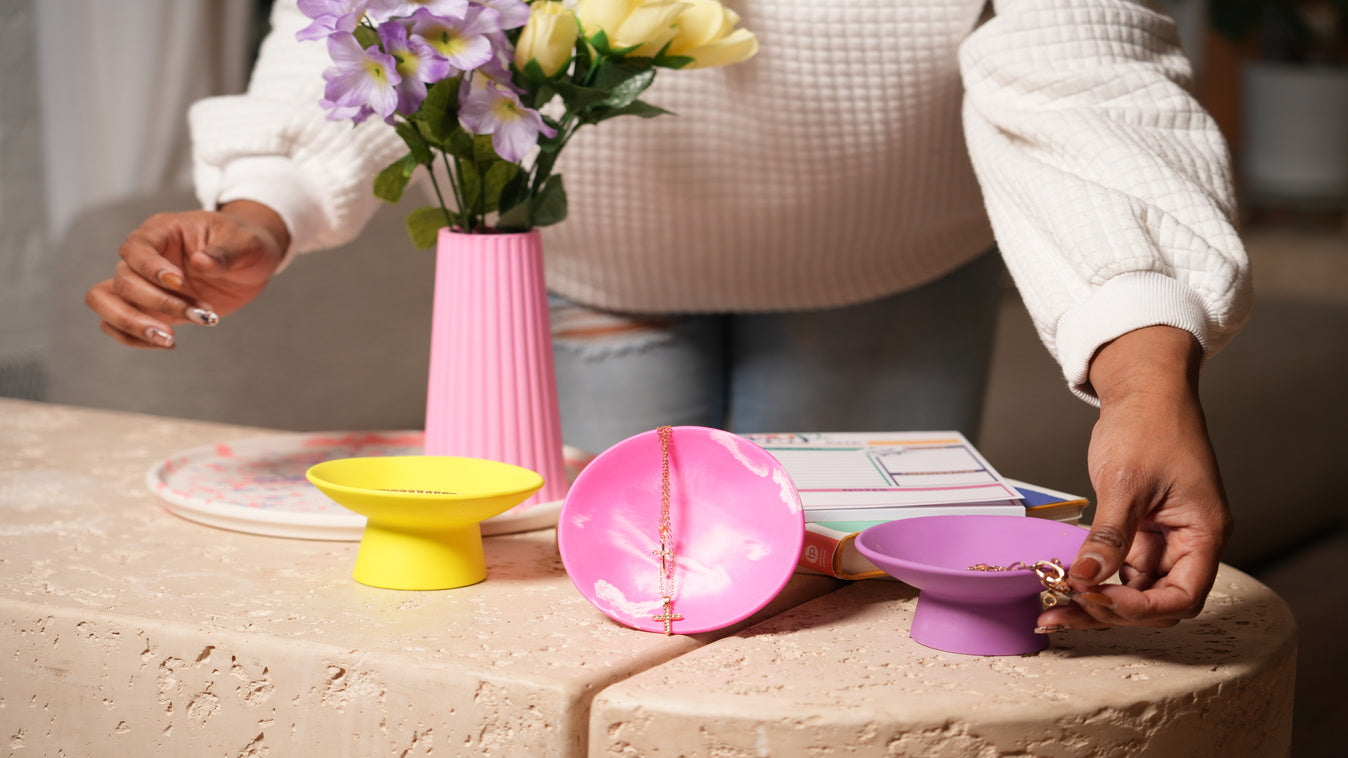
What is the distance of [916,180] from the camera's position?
1.02 meters

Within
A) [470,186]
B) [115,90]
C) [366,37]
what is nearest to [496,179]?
[470,186]

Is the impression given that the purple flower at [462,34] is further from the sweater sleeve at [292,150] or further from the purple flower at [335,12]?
the sweater sleeve at [292,150]

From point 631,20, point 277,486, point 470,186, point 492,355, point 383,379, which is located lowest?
point 383,379

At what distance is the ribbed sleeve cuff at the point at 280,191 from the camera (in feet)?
2.86

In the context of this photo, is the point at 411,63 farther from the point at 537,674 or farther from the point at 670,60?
the point at 537,674

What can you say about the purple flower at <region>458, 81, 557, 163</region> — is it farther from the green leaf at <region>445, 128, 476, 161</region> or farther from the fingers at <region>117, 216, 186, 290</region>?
the fingers at <region>117, 216, 186, 290</region>

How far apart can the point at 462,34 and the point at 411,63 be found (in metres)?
0.03

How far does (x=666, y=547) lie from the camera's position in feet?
2.15

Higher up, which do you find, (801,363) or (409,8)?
(409,8)

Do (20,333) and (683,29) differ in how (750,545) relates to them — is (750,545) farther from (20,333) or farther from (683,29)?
(20,333)

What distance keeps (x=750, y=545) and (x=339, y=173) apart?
46 cm

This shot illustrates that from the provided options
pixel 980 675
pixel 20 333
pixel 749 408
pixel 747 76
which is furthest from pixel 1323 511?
pixel 20 333

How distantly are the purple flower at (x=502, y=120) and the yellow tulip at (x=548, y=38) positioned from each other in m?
0.03

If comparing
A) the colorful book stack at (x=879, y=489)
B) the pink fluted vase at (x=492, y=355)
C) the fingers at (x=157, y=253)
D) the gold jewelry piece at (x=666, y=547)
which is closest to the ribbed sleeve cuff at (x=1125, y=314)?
the colorful book stack at (x=879, y=489)
